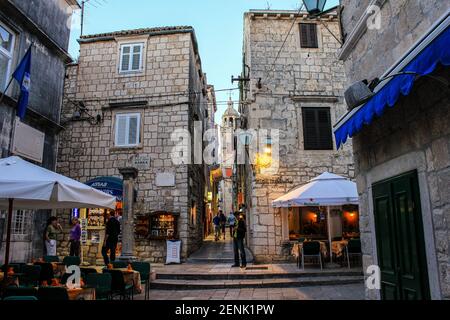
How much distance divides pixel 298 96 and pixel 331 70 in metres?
1.86

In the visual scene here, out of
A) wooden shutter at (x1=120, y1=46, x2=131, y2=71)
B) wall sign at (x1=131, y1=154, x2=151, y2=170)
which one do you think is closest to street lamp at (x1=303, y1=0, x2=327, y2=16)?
wall sign at (x1=131, y1=154, x2=151, y2=170)

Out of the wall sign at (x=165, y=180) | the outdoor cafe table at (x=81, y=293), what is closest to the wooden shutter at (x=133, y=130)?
the wall sign at (x=165, y=180)

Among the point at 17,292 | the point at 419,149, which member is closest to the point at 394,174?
the point at 419,149

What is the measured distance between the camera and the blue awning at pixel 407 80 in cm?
260

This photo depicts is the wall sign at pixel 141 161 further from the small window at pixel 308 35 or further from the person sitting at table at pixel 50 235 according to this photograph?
the small window at pixel 308 35

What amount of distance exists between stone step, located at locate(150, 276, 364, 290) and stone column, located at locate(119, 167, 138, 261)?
1479 mm

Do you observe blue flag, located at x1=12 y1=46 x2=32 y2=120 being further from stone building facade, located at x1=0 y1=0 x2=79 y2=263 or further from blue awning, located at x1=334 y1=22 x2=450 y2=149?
blue awning, located at x1=334 y1=22 x2=450 y2=149

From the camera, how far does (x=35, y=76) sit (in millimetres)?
11070

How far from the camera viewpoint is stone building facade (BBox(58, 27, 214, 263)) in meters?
12.6

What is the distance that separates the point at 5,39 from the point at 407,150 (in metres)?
10.9

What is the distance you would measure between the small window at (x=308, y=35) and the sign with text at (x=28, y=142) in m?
10.2

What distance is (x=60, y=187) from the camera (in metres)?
4.76

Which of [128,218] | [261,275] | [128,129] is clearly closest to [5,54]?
[128,129]

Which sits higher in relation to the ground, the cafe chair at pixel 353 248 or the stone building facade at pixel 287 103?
the stone building facade at pixel 287 103
